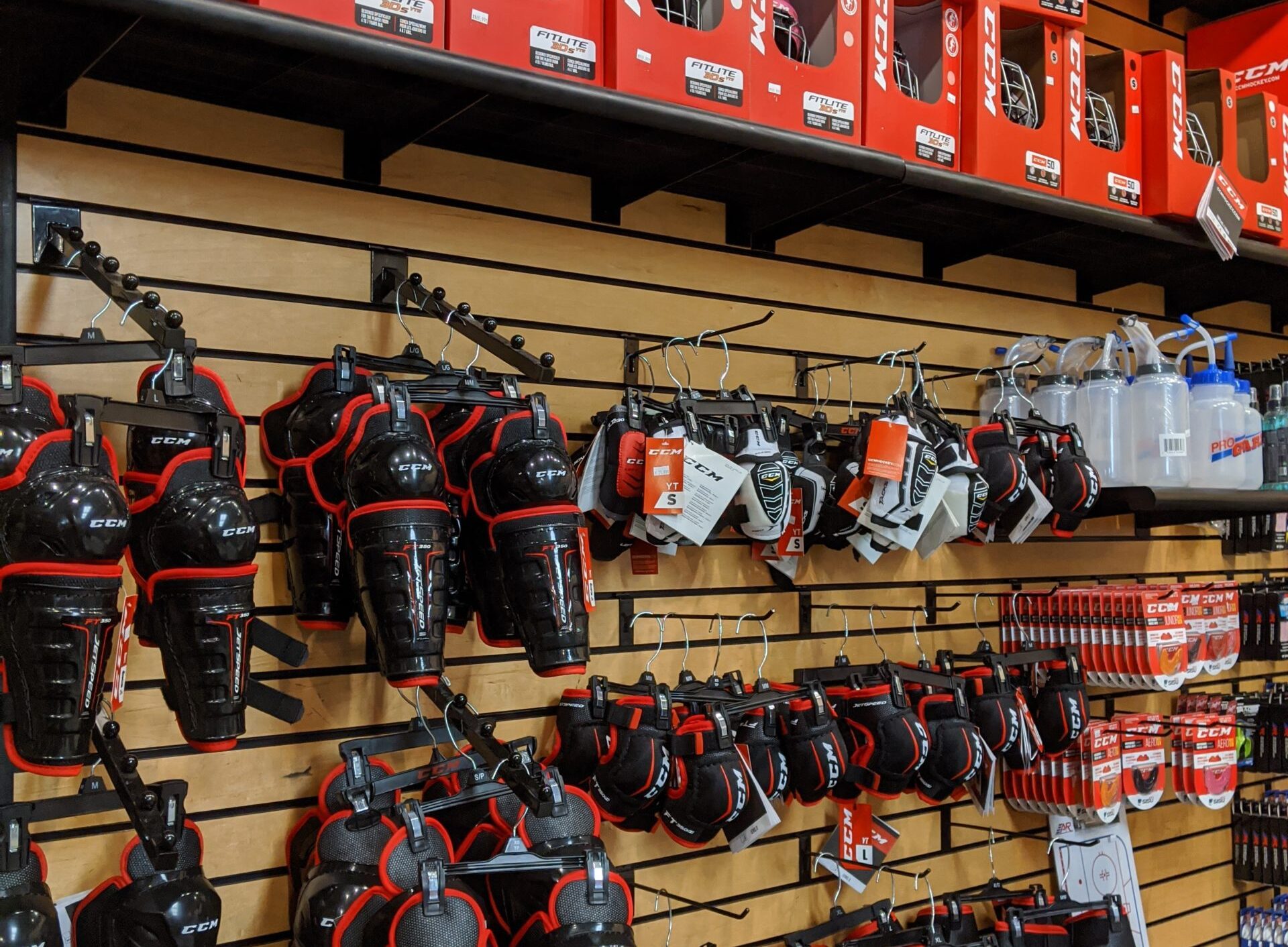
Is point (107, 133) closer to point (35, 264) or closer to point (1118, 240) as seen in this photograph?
point (35, 264)

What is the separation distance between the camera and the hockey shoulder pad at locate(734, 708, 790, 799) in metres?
2.33

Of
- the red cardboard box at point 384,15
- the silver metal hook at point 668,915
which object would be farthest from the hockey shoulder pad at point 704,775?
the red cardboard box at point 384,15

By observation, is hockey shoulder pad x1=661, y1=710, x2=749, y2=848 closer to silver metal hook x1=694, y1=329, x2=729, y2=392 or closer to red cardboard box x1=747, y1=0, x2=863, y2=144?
silver metal hook x1=694, y1=329, x2=729, y2=392

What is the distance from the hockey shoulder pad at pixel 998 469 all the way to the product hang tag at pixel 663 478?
2.70ft

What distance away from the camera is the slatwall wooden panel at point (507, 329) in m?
1.87

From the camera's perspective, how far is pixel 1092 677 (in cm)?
298

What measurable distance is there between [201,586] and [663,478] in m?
0.88

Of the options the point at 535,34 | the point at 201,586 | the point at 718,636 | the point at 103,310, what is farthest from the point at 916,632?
the point at 103,310

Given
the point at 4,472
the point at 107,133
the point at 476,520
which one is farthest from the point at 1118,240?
the point at 4,472

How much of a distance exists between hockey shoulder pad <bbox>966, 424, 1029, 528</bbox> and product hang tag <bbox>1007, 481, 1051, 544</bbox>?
0.11ft

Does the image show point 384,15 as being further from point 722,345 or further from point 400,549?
point 722,345

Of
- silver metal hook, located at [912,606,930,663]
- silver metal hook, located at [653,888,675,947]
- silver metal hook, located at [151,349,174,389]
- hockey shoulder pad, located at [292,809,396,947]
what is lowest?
silver metal hook, located at [653,888,675,947]

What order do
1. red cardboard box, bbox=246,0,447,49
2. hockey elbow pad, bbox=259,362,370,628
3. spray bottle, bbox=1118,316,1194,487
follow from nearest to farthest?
red cardboard box, bbox=246,0,447,49
hockey elbow pad, bbox=259,362,370,628
spray bottle, bbox=1118,316,1194,487

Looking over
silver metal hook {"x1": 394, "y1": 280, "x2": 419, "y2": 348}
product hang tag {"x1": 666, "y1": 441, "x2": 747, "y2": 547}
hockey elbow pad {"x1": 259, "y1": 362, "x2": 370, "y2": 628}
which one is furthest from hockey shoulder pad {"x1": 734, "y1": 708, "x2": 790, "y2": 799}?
silver metal hook {"x1": 394, "y1": 280, "x2": 419, "y2": 348}
